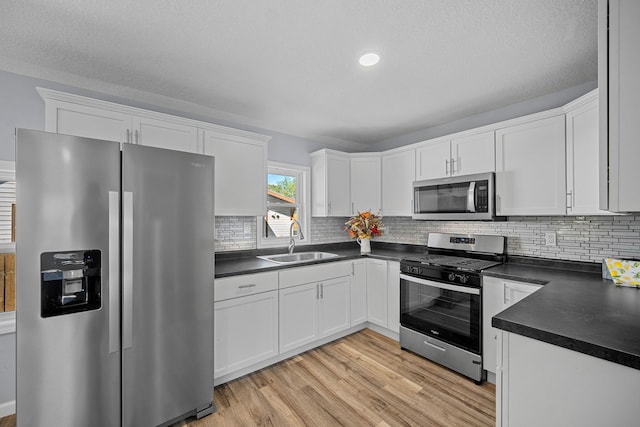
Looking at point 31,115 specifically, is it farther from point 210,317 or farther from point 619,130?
point 619,130

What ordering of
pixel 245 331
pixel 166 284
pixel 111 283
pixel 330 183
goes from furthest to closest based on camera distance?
pixel 330 183 < pixel 245 331 < pixel 166 284 < pixel 111 283

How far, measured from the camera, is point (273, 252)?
11.0 feet

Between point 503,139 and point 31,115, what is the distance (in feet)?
12.6

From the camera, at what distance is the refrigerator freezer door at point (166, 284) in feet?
5.57

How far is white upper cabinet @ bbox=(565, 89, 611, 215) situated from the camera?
2.05 metres

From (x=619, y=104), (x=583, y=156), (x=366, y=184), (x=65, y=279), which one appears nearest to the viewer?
(x=619, y=104)

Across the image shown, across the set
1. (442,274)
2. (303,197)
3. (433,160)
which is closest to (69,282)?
(303,197)

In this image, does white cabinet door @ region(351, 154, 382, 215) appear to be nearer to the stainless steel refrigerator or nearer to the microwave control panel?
the microwave control panel

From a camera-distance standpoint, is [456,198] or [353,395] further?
[456,198]

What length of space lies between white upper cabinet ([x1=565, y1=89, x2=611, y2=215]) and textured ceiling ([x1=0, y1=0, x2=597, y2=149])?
32 centimetres

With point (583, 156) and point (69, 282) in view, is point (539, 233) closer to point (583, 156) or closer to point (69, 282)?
point (583, 156)

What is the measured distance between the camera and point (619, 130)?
0.82 meters

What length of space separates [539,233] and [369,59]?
2.19 meters

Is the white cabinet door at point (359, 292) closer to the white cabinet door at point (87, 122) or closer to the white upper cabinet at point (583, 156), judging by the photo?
the white upper cabinet at point (583, 156)
